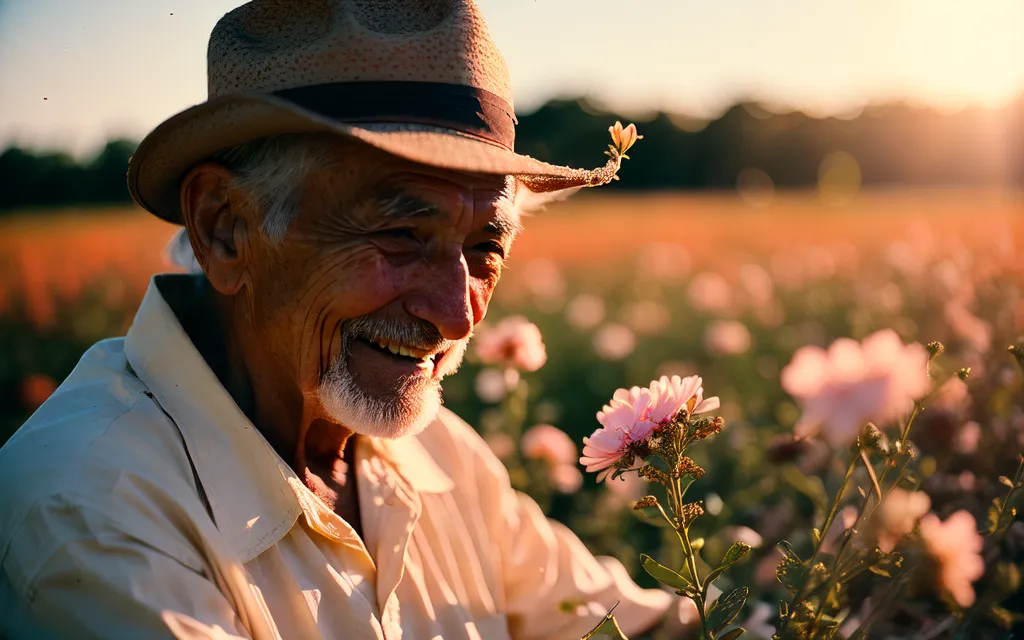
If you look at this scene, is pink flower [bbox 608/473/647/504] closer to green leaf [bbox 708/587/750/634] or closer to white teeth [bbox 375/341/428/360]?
white teeth [bbox 375/341/428/360]

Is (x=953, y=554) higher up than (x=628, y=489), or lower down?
higher up

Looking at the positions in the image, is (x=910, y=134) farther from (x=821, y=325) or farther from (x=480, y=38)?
(x=480, y=38)

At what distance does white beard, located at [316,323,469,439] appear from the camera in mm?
1889

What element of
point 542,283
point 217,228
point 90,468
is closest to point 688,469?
point 90,468

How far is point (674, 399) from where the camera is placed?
1.39 metres

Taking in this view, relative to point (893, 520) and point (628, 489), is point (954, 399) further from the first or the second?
point (628, 489)

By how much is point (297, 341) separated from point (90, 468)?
0.48 meters

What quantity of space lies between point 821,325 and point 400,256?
5.51m

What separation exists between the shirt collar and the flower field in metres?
0.61

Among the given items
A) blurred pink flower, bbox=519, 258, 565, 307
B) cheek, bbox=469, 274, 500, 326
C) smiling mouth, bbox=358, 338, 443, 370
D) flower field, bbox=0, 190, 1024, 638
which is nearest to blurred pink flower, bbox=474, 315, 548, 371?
flower field, bbox=0, 190, 1024, 638

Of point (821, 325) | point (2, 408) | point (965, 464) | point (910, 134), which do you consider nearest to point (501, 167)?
point (965, 464)

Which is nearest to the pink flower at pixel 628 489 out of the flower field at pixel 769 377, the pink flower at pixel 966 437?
the flower field at pixel 769 377

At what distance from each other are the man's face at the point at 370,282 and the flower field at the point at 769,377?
1.86 ft

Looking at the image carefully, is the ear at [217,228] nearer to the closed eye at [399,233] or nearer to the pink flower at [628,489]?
the closed eye at [399,233]
